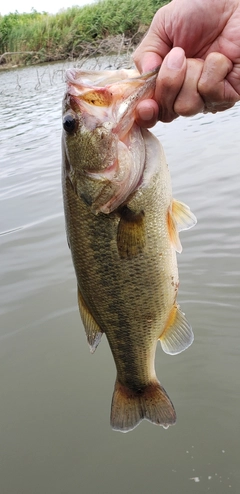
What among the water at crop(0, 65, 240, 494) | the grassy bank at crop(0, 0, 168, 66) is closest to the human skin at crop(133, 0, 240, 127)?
the water at crop(0, 65, 240, 494)

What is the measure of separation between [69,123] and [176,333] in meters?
1.14

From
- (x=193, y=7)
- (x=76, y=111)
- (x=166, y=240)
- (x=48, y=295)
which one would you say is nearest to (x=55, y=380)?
(x=48, y=295)

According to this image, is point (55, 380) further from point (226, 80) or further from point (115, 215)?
point (226, 80)

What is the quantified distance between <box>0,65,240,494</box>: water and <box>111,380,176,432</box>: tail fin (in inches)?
26.5

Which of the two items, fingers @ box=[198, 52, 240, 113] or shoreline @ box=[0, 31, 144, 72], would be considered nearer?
fingers @ box=[198, 52, 240, 113]

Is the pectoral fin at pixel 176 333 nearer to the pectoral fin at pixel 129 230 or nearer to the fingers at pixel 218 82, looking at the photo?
the pectoral fin at pixel 129 230

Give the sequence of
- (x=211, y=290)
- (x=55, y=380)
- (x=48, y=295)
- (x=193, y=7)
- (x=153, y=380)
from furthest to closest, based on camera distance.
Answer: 1. (x=48, y=295)
2. (x=211, y=290)
3. (x=55, y=380)
4. (x=153, y=380)
5. (x=193, y=7)

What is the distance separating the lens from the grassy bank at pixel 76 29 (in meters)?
28.9

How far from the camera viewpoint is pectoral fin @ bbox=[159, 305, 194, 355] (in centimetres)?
254

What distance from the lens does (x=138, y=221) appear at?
2.21 meters

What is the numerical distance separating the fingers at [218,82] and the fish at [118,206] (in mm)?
245

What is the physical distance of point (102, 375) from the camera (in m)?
4.00

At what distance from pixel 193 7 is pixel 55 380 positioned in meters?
2.83

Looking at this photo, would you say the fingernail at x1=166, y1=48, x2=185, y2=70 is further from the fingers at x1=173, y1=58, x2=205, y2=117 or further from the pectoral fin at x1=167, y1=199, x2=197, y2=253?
the pectoral fin at x1=167, y1=199, x2=197, y2=253
